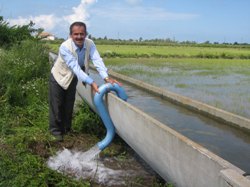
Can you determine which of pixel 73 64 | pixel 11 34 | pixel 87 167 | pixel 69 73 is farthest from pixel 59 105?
pixel 11 34

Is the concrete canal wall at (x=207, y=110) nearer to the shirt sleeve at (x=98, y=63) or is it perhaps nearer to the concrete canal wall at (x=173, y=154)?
the concrete canal wall at (x=173, y=154)

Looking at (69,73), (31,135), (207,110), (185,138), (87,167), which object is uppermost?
(69,73)

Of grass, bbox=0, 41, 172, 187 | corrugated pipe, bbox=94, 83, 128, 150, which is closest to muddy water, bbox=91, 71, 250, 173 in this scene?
grass, bbox=0, 41, 172, 187

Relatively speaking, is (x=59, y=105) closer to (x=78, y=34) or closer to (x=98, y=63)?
(x=98, y=63)

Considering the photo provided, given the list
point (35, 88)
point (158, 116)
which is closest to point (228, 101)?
point (158, 116)

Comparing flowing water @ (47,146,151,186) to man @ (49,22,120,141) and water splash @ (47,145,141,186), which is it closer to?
water splash @ (47,145,141,186)

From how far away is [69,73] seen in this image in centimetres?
479

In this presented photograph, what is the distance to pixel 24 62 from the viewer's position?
28.7ft

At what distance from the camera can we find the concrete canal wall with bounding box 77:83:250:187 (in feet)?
7.96

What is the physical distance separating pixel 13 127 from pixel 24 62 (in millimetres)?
3600

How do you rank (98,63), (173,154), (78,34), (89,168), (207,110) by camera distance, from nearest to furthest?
(173,154) < (89,168) < (78,34) < (98,63) < (207,110)

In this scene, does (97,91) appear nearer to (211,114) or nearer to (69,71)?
(69,71)

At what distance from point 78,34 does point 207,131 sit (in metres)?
2.27

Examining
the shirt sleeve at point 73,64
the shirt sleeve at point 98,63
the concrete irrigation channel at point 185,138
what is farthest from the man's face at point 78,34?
the concrete irrigation channel at point 185,138
